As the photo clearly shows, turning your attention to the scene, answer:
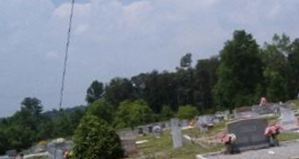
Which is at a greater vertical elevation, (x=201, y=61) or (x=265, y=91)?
(x=201, y=61)

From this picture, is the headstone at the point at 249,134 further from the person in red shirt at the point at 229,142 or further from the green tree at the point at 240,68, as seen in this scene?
the green tree at the point at 240,68

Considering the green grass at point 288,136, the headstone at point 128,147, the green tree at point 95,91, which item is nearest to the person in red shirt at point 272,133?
the green grass at point 288,136

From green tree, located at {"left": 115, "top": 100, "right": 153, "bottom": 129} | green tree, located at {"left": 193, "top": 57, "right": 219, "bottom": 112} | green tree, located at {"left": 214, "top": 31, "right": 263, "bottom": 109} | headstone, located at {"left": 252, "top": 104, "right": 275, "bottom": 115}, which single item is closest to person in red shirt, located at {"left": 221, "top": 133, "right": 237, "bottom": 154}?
headstone, located at {"left": 252, "top": 104, "right": 275, "bottom": 115}

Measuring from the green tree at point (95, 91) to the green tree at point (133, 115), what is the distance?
4568cm

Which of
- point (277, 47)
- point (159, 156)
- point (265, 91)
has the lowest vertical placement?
point (159, 156)

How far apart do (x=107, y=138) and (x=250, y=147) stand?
606 cm

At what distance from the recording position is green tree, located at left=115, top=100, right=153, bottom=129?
7312 centimetres

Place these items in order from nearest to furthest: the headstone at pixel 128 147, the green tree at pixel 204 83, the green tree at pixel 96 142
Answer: the green tree at pixel 96 142 → the headstone at pixel 128 147 → the green tree at pixel 204 83

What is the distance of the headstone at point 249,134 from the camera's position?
19.3m

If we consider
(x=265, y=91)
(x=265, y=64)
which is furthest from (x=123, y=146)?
(x=265, y=64)

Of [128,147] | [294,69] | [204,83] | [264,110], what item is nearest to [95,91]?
[204,83]

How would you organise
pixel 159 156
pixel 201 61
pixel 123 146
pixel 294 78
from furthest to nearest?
1. pixel 201 61
2. pixel 294 78
3. pixel 123 146
4. pixel 159 156

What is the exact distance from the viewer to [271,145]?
1944 cm

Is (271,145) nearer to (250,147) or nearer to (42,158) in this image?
(250,147)
